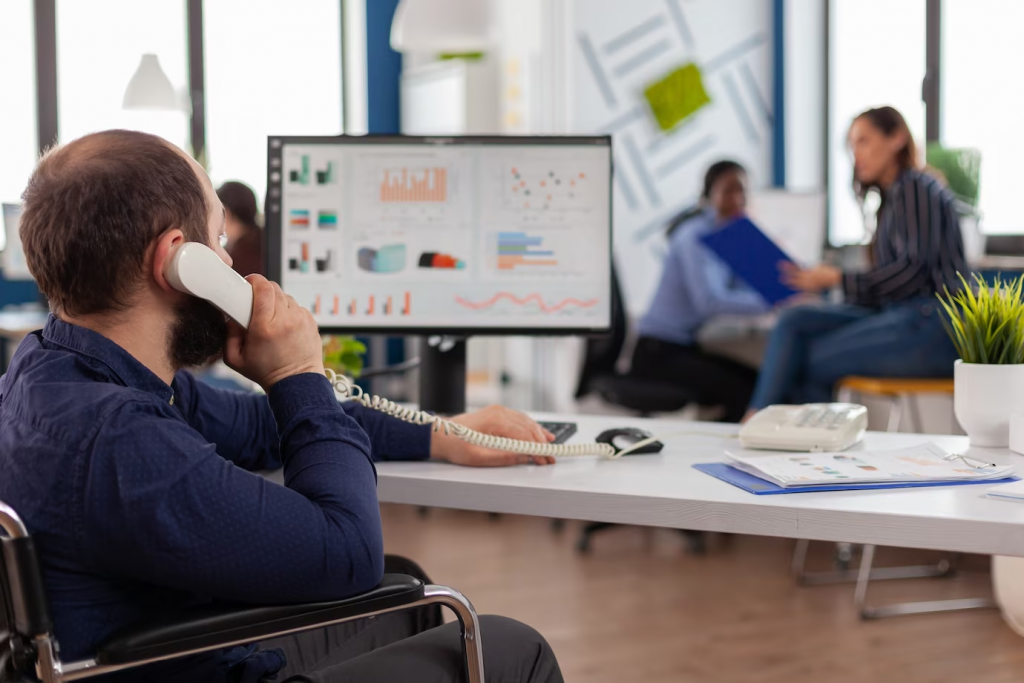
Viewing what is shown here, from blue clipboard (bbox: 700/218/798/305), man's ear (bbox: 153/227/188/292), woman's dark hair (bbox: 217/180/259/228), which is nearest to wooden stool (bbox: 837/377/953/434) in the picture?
blue clipboard (bbox: 700/218/798/305)

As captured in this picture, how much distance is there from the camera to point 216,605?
38.4 inches

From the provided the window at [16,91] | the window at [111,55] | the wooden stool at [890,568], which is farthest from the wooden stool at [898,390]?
the window at [16,91]

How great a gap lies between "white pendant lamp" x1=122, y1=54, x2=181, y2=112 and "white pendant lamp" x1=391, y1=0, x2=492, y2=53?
1.61 metres

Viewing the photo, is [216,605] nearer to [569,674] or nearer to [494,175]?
[494,175]

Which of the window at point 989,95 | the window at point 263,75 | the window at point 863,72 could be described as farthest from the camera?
the window at point 263,75

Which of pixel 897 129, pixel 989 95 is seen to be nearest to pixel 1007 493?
pixel 897 129

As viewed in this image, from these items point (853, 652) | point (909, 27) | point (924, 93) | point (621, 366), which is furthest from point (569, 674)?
point (909, 27)

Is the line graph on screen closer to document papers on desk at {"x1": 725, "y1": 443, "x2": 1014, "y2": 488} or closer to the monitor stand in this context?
the monitor stand

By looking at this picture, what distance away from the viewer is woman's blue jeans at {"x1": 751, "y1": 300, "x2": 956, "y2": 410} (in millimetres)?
2994

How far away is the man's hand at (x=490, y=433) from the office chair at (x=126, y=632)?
0.38 m

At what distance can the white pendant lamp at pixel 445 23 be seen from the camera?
13.5ft

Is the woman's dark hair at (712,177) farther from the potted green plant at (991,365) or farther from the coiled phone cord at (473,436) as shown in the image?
the coiled phone cord at (473,436)

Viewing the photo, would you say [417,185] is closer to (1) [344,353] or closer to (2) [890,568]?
(1) [344,353]

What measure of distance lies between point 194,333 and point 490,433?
1.59ft
